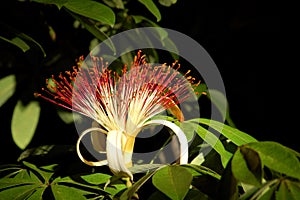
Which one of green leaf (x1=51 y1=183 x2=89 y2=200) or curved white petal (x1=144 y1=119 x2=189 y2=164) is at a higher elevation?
curved white petal (x1=144 y1=119 x2=189 y2=164)

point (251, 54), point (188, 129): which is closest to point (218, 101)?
point (188, 129)

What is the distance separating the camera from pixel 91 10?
1024 mm

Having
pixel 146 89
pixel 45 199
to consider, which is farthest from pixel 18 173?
pixel 146 89

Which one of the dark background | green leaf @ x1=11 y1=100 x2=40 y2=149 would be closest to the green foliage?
green leaf @ x1=11 y1=100 x2=40 y2=149

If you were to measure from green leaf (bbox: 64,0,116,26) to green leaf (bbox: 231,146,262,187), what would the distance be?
0.44 metres

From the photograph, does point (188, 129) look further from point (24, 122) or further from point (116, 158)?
point (24, 122)

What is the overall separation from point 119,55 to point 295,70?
3.21 ft

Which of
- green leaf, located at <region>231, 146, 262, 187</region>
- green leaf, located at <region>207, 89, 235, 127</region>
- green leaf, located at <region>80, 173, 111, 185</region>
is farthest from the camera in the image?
green leaf, located at <region>207, 89, 235, 127</region>

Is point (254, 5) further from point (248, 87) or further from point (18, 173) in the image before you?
point (18, 173)

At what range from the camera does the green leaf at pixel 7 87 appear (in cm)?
135

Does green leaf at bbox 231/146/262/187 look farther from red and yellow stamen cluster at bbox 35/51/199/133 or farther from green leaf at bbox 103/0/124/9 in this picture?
green leaf at bbox 103/0/124/9

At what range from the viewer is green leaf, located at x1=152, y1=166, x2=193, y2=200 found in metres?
0.69

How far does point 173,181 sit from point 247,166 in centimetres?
11

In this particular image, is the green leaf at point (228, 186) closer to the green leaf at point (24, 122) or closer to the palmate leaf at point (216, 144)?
the palmate leaf at point (216, 144)
